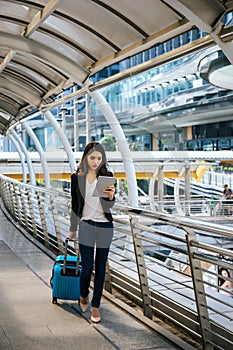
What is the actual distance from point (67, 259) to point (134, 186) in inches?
130

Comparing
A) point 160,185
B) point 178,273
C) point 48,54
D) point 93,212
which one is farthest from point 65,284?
point 48,54

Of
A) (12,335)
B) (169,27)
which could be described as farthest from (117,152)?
(12,335)

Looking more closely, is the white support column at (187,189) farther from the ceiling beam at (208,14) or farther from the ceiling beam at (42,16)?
the ceiling beam at (208,14)

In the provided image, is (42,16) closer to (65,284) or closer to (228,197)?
(65,284)

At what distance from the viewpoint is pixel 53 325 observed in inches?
169

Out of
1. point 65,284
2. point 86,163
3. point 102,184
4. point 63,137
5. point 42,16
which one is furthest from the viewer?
point 63,137

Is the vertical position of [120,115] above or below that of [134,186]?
above

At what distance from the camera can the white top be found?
4.34 m

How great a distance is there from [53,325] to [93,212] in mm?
872

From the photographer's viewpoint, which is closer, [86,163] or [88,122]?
[86,163]

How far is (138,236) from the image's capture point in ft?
14.8

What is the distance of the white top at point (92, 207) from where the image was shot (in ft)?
14.3

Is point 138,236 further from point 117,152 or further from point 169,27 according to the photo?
point 117,152

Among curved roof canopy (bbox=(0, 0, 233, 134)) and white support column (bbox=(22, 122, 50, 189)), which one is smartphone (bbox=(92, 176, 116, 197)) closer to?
curved roof canopy (bbox=(0, 0, 233, 134))
